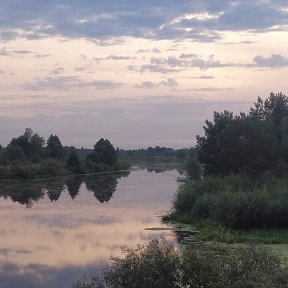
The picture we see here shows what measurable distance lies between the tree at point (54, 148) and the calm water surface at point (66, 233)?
45969mm

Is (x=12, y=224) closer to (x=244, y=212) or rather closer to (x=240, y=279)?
(x=244, y=212)

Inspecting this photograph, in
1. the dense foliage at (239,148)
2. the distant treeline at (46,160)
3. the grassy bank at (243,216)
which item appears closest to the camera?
the grassy bank at (243,216)

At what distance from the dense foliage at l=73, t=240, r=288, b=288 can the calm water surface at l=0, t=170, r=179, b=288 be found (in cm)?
462

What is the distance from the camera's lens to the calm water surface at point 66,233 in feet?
52.6

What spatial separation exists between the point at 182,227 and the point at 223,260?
47.0ft

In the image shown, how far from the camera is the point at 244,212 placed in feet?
74.3

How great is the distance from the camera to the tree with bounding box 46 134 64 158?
88938mm

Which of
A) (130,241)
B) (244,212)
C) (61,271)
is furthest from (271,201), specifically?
(61,271)

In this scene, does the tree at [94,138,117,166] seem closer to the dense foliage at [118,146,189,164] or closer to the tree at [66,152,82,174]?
the tree at [66,152,82,174]

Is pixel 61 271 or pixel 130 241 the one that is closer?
pixel 61 271

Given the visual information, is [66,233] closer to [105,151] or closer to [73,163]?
[73,163]

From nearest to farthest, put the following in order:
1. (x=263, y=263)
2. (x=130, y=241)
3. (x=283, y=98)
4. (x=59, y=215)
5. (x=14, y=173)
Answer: (x=263, y=263)
(x=130, y=241)
(x=59, y=215)
(x=283, y=98)
(x=14, y=173)

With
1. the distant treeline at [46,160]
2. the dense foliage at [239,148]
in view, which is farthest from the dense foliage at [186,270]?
the distant treeline at [46,160]

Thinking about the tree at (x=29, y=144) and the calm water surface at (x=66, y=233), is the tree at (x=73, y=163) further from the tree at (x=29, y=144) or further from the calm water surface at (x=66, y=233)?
the calm water surface at (x=66, y=233)
